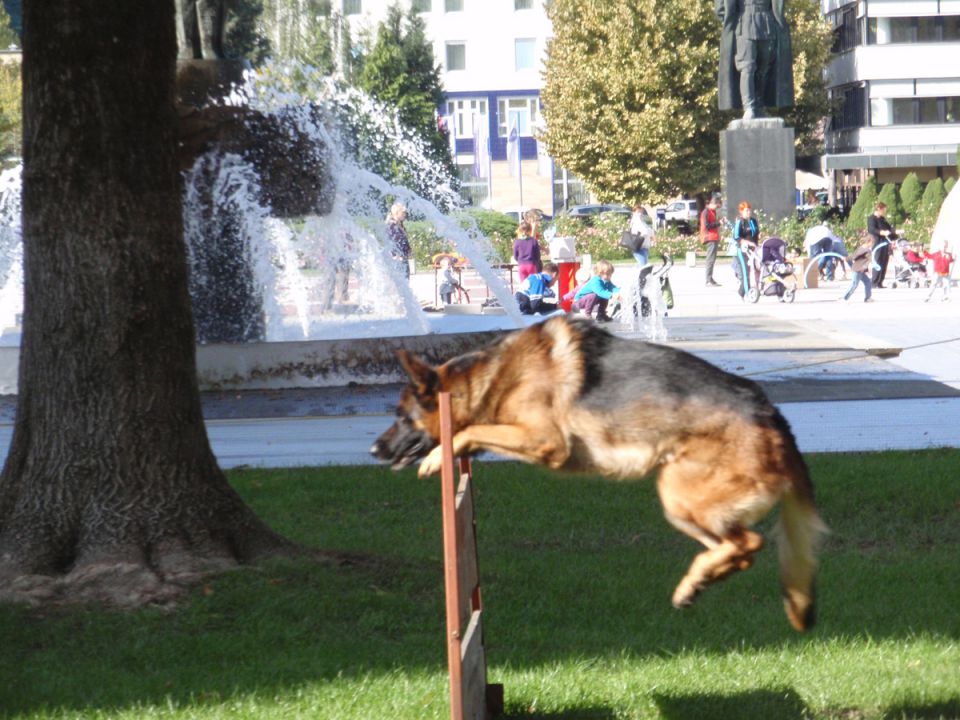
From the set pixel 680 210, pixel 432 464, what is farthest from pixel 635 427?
pixel 680 210

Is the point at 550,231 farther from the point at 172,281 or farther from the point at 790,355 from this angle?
the point at 172,281

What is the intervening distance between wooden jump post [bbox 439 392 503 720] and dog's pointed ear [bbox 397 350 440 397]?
28 centimetres

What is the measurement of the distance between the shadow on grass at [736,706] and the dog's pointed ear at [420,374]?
1758mm

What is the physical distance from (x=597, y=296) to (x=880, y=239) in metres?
8.16

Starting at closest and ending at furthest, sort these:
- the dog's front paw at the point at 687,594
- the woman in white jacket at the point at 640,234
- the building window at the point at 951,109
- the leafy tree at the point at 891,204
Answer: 1. the dog's front paw at the point at 687,594
2. the woman in white jacket at the point at 640,234
3. the leafy tree at the point at 891,204
4. the building window at the point at 951,109

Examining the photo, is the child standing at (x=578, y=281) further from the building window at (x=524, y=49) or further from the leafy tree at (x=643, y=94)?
the building window at (x=524, y=49)

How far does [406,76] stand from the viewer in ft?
218

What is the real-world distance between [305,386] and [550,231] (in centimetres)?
2311

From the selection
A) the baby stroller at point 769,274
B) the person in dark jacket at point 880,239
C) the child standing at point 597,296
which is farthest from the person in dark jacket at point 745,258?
the child standing at point 597,296

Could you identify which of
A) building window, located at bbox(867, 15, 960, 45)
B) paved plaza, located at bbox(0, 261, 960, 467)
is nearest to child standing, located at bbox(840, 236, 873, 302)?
paved plaza, located at bbox(0, 261, 960, 467)

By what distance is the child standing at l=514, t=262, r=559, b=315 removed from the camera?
20375 millimetres

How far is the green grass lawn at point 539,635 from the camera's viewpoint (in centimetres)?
532

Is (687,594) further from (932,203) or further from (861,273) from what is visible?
(932,203)

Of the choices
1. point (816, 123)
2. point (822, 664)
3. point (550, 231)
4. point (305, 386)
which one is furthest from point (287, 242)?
point (816, 123)
